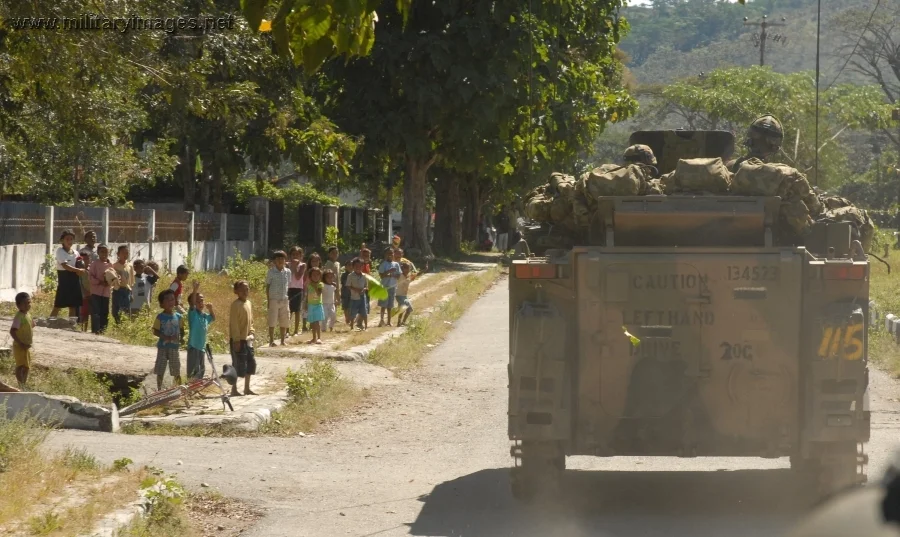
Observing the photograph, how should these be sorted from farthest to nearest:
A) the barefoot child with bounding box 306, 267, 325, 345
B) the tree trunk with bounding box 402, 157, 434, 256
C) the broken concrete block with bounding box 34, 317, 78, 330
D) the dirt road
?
the tree trunk with bounding box 402, 157, 434, 256, the barefoot child with bounding box 306, 267, 325, 345, the broken concrete block with bounding box 34, 317, 78, 330, the dirt road

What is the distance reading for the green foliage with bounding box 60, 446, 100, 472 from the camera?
8.55 m

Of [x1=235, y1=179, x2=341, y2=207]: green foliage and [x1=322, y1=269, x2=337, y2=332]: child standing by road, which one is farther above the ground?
[x1=235, y1=179, x2=341, y2=207]: green foliage

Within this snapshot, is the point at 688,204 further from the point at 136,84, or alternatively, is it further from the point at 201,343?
the point at 136,84

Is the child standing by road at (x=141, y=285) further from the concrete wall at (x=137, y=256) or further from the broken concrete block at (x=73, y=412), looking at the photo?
the broken concrete block at (x=73, y=412)

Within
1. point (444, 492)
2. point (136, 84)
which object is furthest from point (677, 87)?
point (444, 492)

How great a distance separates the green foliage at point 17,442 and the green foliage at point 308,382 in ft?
15.1

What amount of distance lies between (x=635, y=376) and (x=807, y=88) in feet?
203

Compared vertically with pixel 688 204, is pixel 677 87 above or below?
above

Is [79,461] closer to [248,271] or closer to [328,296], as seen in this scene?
[328,296]

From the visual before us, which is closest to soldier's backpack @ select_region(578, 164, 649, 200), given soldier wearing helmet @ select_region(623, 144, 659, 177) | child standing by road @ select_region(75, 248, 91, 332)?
soldier wearing helmet @ select_region(623, 144, 659, 177)

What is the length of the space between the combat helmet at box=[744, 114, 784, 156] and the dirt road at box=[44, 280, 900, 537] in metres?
2.53

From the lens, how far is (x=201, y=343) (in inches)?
529

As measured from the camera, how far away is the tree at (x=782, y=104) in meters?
62.8

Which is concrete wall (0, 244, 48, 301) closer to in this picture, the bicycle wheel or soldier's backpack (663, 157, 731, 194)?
the bicycle wheel
